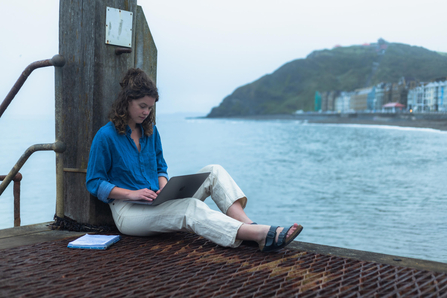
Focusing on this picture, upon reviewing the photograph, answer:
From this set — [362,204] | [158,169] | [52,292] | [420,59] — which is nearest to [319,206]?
[362,204]

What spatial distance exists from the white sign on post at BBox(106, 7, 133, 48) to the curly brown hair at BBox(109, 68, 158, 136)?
39 cm

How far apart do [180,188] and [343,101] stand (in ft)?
398

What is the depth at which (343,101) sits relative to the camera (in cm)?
11750

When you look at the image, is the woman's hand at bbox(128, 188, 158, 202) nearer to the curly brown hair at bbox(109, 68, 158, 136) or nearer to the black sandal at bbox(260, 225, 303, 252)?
the curly brown hair at bbox(109, 68, 158, 136)

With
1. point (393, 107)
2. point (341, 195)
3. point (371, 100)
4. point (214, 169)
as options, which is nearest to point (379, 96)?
point (371, 100)

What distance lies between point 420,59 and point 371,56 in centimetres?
4898

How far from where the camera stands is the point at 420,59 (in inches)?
3093

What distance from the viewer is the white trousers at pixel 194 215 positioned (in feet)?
7.94

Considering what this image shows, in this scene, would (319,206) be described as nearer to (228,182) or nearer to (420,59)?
(228,182)

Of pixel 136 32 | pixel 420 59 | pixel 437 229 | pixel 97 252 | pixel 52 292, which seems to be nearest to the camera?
pixel 52 292

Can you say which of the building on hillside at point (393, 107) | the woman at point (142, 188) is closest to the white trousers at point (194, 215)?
the woman at point (142, 188)

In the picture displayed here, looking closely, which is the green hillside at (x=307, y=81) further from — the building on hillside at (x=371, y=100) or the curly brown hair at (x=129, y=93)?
the curly brown hair at (x=129, y=93)

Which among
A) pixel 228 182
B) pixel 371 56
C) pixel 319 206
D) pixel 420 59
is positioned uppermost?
pixel 371 56

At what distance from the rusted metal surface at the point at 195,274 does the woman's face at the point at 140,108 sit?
82cm
